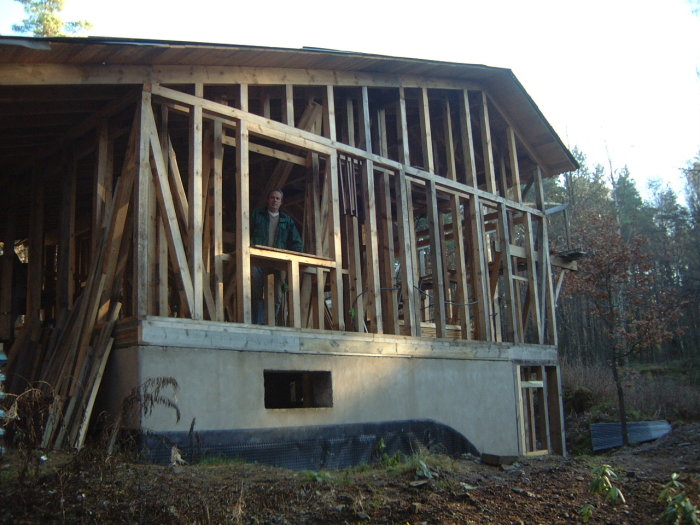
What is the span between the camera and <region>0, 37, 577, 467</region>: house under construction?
796 cm

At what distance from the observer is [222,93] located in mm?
9930

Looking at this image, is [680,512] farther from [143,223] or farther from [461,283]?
[461,283]

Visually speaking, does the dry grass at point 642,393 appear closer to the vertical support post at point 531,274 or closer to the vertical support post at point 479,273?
the vertical support post at point 531,274

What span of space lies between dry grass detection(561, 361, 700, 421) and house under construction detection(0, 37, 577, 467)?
917 centimetres

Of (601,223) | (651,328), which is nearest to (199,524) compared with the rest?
(651,328)

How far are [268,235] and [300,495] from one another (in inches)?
195

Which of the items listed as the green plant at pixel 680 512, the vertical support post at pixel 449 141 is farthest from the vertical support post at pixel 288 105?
the green plant at pixel 680 512

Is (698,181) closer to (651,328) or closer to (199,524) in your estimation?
(651,328)

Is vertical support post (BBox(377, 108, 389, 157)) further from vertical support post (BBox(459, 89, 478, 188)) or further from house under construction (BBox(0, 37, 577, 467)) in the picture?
vertical support post (BBox(459, 89, 478, 188))

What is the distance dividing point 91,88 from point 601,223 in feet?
71.4

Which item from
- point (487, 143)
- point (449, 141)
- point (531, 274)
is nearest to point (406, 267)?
point (449, 141)

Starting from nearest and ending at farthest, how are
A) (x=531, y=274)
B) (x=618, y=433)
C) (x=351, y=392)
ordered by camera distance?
(x=351, y=392) → (x=531, y=274) → (x=618, y=433)

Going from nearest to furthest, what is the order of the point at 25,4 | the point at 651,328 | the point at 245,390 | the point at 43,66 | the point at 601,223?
the point at 43,66 → the point at 245,390 → the point at 651,328 → the point at 601,223 → the point at 25,4

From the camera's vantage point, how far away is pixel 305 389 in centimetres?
1014
